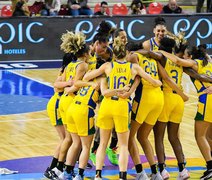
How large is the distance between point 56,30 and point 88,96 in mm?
11250

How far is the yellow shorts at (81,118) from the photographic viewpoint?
932 cm

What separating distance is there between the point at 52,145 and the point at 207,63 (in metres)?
3.30

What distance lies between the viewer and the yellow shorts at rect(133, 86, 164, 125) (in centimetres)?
948

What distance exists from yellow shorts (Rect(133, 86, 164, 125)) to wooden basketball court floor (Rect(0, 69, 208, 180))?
3.34ft

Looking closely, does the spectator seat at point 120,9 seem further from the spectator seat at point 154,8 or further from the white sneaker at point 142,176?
the white sneaker at point 142,176

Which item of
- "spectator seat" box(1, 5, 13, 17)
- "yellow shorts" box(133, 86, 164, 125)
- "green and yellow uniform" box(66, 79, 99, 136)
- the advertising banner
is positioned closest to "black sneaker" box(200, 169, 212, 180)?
"yellow shorts" box(133, 86, 164, 125)

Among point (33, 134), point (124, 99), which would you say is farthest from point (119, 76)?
point (33, 134)

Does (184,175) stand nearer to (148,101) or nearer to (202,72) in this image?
(148,101)

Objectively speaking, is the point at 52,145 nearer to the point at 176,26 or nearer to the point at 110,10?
the point at 176,26

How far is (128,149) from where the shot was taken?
964cm

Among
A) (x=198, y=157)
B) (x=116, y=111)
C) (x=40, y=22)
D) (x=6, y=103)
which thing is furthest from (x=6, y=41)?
(x=116, y=111)

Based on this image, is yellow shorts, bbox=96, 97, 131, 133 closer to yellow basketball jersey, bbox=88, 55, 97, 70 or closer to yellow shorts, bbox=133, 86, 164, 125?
yellow shorts, bbox=133, 86, 164, 125

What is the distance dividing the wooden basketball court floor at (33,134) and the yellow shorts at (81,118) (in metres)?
1.04

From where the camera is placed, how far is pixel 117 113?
29.9ft
